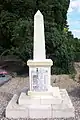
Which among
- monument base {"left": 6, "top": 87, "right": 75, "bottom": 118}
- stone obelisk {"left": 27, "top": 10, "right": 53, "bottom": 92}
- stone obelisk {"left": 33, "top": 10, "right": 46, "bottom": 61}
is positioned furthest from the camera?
stone obelisk {"left": 33, "top": 10, "right": 46, "bottom": 61}

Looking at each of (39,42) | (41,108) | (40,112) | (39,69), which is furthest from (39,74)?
(40,112)

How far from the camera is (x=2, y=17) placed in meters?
21.1

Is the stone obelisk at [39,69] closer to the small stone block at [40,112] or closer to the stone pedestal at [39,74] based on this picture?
the stone pedestal at [39,74]

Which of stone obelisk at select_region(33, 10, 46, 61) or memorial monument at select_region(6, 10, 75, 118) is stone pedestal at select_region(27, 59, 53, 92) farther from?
stone obelisk at select_region(33, 10, 46, 61)

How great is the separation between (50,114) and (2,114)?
1411 mm

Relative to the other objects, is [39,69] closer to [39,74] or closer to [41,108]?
[39,74]

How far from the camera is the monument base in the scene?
8320mm

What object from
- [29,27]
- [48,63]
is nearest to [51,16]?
[29,27]

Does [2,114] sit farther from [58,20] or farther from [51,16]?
[58,20]

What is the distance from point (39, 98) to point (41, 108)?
549 millimetres

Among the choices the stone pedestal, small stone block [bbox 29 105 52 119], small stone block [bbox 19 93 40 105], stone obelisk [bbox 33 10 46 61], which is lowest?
small stone block [bbox 29 105 52 119]

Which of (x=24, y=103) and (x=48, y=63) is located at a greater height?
(x=48, y=63)

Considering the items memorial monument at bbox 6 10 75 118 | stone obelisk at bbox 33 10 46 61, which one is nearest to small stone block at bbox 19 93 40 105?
memorial monument at bbox 6 10 75 118

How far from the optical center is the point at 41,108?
27.8 ft
